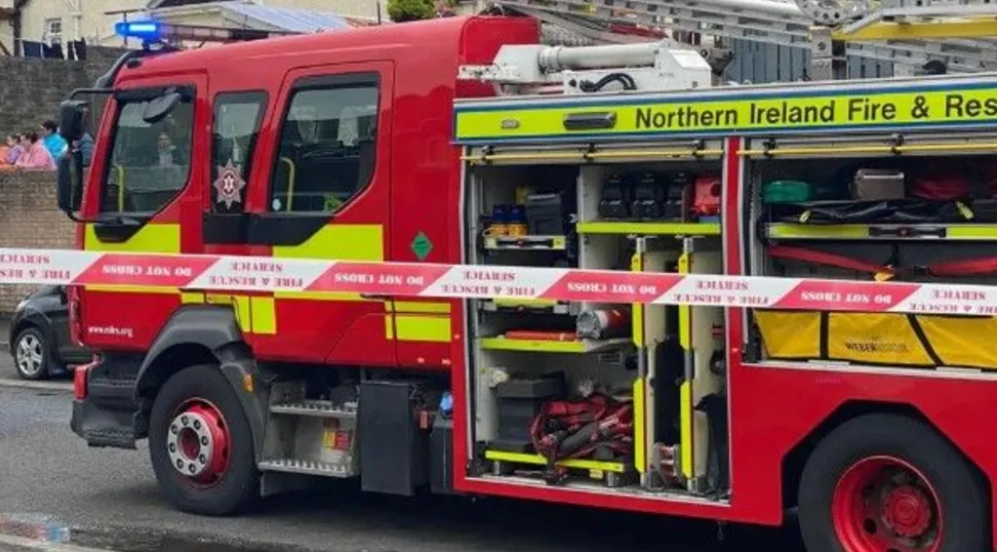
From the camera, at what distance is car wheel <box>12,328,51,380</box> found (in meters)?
17.4

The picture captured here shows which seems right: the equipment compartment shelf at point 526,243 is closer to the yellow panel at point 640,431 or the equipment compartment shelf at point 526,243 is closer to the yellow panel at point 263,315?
the yellow panel at point 640,431

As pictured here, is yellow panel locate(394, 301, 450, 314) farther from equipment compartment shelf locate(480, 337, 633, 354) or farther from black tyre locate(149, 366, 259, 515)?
black tyre locate(149, 366, 259, 515)

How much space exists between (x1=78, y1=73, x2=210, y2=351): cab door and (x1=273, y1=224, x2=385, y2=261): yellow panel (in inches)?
35.5

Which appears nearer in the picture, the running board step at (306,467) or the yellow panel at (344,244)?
the yellow panel at (344,244)

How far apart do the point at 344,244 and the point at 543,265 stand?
3.76 feet

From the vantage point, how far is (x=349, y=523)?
9.87m

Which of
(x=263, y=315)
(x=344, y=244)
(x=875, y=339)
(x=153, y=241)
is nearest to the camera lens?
(x=875, y=339)

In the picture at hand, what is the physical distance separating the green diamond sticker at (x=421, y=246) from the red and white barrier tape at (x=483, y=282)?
5.8 inches

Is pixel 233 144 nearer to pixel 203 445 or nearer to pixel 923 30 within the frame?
pixel 203 445

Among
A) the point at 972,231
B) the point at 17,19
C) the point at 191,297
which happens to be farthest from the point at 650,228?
the point at 17,19

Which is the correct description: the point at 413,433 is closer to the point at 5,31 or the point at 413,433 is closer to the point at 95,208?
the point at 95,208

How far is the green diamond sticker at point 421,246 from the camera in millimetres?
8930

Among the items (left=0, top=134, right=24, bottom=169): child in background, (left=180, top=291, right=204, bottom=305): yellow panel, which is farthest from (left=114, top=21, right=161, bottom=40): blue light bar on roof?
(left=0, top=134, right=24, bottom=169): child in background

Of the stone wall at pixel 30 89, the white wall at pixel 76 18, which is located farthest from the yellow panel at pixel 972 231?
the white wall at pixel 76 18
